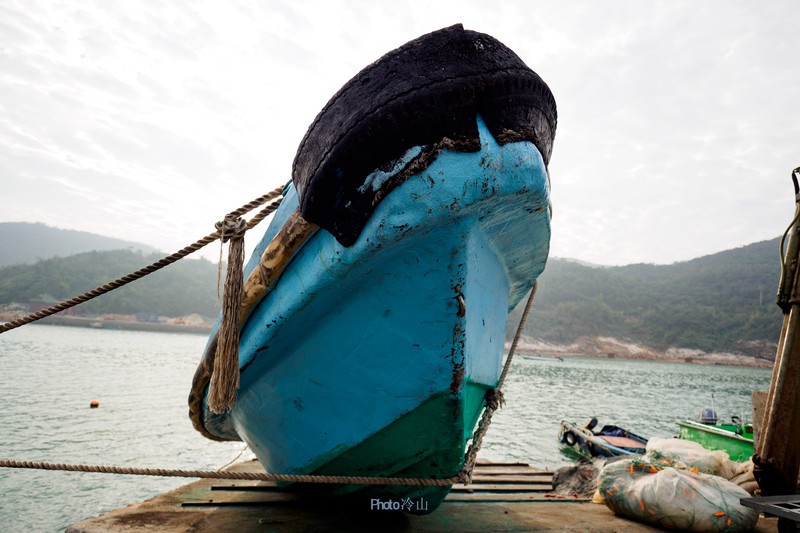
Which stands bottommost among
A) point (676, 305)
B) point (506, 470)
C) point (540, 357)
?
point (540, 357)

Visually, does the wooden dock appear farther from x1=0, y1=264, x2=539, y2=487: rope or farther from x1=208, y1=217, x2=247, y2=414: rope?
x1=208, y1=217, x2=247, y2=414: rope

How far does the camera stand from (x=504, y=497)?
14.1 feet

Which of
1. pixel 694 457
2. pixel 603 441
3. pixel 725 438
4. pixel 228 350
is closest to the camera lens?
pixel 228 350

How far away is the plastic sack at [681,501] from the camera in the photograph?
322 centimetres

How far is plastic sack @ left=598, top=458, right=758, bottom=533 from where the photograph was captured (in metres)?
3.22

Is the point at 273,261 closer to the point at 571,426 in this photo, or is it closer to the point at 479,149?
the point at 479,149

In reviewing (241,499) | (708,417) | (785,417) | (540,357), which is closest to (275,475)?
(241,499)

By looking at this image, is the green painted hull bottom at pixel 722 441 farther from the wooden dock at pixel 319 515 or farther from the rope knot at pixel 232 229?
the rope knot at pixel 232 229

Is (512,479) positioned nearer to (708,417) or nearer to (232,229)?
(232,229)

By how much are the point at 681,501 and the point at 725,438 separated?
18.4 ft

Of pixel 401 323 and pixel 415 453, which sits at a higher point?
pixel 401 323

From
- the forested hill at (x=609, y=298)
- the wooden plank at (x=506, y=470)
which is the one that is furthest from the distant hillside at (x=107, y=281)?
the wooden plank at (x=506, y=470)

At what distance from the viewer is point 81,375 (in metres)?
24.6

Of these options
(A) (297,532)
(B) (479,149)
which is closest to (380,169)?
(B) (479,149)
